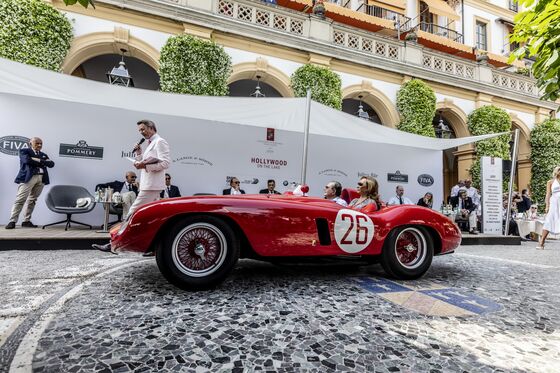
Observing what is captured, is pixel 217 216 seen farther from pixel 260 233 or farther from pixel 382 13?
pixel 382 13

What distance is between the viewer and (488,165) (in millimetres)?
8719

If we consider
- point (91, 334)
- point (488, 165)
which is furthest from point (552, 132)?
point (91, 334)

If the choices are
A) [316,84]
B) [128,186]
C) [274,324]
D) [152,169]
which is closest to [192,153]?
[128,186]

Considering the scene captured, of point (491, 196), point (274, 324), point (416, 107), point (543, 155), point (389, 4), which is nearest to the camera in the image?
point (274, 324)

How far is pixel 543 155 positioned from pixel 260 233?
17.0 m

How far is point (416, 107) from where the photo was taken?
11852 millimetres

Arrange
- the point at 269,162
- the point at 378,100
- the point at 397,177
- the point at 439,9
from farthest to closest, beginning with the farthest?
the point at 439,9
the point at 378,100
the point at 397,177
the point at 269,162

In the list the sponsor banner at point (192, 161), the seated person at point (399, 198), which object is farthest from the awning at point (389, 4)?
the sponsor banner at point (192, 161)

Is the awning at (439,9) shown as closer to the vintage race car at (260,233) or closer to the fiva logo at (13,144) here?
the vintage race car at (260,233)

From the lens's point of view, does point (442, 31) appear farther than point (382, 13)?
Yes

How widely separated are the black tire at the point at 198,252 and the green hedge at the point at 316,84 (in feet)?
28.6

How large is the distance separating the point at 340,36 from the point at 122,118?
8495 millimetres

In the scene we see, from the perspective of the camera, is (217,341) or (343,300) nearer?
(217,341)

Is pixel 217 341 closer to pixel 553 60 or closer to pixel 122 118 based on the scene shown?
pixel 553 60
